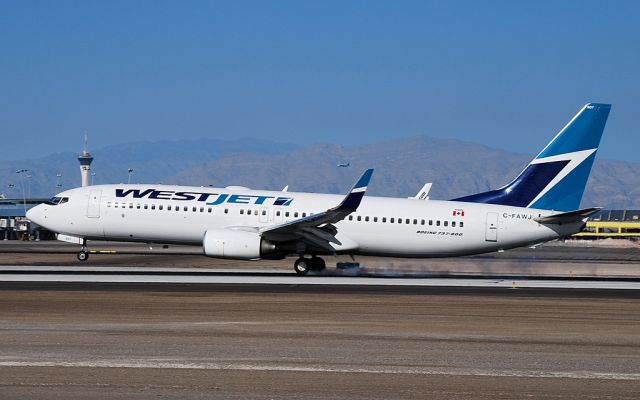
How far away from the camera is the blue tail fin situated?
44.9m

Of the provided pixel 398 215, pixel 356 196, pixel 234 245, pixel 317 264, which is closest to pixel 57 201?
pixel 234 245

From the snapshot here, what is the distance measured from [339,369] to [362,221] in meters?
27.4

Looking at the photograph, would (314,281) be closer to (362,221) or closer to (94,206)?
(362,221)

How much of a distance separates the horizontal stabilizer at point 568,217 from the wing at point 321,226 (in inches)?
318

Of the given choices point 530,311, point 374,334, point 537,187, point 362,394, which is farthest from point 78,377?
point 537,187

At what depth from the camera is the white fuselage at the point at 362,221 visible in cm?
4472

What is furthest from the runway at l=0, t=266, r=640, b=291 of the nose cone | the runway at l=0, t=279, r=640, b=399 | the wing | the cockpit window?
the runway at l=0, t=279, r=640, b=399

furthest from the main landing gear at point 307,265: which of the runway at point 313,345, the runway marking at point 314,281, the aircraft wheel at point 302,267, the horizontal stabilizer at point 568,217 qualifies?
the runway at point 313,345

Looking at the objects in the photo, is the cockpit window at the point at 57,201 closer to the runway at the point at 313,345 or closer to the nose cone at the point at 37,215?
the nose cone at the point at 37,215

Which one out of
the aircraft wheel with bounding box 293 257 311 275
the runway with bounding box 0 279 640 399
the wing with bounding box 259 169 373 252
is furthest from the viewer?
the aircraft wheel with bounding box 293 257 311 275

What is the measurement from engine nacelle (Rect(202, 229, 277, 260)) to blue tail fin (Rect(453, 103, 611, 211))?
11.8 metres

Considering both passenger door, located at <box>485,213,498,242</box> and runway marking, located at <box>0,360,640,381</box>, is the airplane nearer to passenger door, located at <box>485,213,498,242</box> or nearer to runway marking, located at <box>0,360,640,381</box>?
passenger door, located at <box>485,213,498,242</box>

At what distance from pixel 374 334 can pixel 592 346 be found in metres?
4.72

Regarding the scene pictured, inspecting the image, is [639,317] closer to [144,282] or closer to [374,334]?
[374,334]
